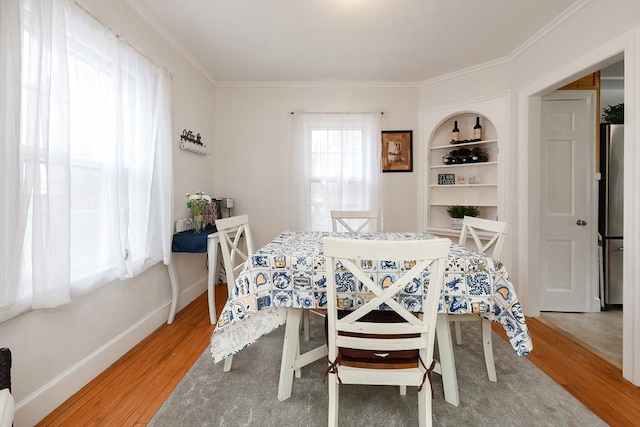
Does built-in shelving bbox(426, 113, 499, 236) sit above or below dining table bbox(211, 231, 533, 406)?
above

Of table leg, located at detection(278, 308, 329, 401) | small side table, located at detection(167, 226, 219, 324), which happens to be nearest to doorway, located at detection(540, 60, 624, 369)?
table leg, located at detection(278, 308, 329, 401)

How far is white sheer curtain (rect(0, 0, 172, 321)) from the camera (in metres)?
1.29

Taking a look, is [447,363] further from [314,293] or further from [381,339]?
[314,293]

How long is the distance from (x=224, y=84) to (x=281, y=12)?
1719 mm

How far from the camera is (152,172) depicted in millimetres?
2338

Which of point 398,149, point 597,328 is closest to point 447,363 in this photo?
point 597,328

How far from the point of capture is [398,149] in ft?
12.4

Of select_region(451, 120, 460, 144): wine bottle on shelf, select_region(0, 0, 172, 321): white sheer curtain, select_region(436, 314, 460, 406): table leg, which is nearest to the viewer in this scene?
select_region(0, 0, 172, 321): white sheer curtain

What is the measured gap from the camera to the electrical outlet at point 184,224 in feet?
9.23

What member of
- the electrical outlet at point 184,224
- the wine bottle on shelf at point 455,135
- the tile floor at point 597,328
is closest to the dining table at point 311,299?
the tile floor at point 597,328

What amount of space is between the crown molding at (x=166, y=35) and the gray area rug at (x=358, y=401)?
269 cm

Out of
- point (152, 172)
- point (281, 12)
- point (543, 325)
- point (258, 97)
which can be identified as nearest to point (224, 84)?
point (258, 97)

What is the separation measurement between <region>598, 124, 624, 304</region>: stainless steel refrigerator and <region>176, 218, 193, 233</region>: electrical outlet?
13.8 ft

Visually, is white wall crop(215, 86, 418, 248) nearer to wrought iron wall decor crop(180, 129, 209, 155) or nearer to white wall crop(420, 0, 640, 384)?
wrought iron wall decor crop(180, 129, 209, 155)
